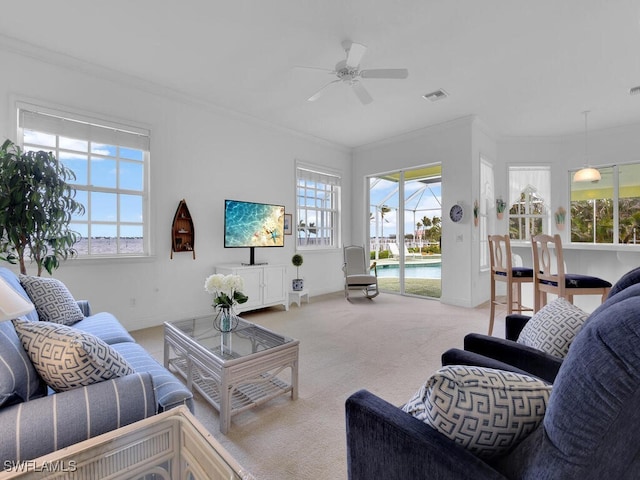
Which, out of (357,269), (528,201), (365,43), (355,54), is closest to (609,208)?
Result: (528,201)

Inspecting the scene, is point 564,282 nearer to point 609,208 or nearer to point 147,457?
point 147,457

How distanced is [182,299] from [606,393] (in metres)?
4.20

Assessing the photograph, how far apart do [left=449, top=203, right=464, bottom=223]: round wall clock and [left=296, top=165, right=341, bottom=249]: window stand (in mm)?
2200

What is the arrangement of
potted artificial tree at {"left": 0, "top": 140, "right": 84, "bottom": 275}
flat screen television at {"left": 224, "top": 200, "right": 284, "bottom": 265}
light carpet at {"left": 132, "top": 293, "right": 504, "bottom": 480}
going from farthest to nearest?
flat screen television at {"left": 224, "top": 200, "right": 284, "bottom": 265} → potted artificial tree at {"left": 0, "top": 140, "right": 84, "bottom": 275} → light carpet at {"left": 132, "top": 293, "right": 504, "bottom": 480}

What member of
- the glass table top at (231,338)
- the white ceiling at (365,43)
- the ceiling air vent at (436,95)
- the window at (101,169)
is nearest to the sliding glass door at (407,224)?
the ceiling air vent at (436,95)

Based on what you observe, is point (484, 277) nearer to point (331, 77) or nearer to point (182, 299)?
point (331, 77)

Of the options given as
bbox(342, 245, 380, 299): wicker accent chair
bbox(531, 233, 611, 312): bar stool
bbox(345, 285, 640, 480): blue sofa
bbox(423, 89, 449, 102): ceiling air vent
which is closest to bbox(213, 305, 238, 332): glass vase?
bbox(345, 285, 640, 480): blue sofa

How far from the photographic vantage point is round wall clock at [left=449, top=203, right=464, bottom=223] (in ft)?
16.0

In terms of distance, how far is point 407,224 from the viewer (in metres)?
5.95

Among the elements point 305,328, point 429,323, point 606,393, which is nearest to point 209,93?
point 305,328

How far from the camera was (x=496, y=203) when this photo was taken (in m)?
5.72

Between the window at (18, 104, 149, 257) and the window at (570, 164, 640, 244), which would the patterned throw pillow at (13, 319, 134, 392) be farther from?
the window at (570, 164, 640, 244)

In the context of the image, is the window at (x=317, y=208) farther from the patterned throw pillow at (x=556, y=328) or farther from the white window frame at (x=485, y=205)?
the patterned throw pillow at (x=556, y=328)

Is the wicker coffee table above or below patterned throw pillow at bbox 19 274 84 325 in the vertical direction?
below
